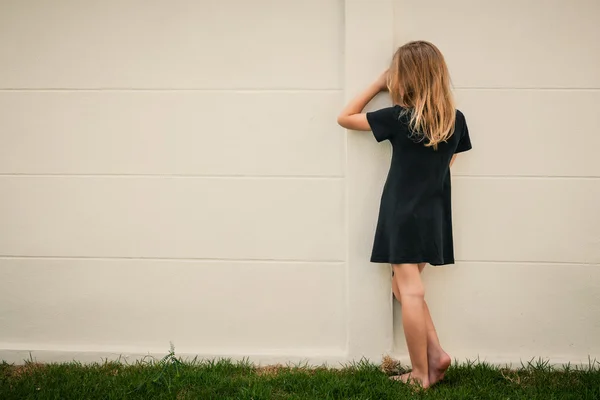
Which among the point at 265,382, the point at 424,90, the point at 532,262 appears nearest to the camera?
the point at 424,90

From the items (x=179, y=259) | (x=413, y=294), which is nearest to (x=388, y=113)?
(x=413, y=294)

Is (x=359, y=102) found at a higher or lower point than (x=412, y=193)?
higher

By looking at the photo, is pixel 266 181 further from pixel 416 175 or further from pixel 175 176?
pixel 416 175

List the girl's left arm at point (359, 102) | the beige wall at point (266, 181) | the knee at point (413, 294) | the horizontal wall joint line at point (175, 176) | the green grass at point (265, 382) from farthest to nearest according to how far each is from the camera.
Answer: the horizontal wall joint line at point (175, 176)
the beige wall at point (266, 181)
the girl's left arm at point (359, 102)
the knee at point (413, 294)
the green grass at point (265, 382)

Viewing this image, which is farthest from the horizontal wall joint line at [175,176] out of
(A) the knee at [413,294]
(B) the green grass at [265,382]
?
(B) the green grass at [265,382]

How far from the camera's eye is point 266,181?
302 cm

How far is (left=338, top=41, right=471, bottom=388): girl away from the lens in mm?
2594

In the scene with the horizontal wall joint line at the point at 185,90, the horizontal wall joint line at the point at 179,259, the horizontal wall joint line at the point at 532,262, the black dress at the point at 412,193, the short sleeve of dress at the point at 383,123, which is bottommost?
the horizontal wall joint line at the point at 532,262

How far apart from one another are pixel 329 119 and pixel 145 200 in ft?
3.81

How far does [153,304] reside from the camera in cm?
308

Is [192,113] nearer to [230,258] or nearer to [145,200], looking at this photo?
[145,200]

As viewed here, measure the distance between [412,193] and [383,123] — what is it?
0.38m

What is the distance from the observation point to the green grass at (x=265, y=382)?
2.56 metres

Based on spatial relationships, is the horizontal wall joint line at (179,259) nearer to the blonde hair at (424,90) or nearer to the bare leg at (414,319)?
the bare leg at (414,319)
